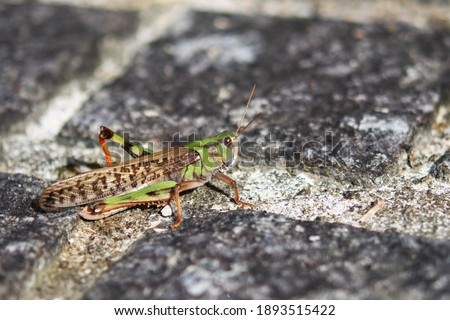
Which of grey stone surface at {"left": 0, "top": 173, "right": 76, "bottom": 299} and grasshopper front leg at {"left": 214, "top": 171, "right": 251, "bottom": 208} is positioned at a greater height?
grasshopper front leg at {"left": 214, "top": 171, "right": 251, "bottom": 208}

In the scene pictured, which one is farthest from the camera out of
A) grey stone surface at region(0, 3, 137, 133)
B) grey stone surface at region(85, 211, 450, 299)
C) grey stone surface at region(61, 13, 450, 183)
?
grey stone surface at region(0, 3, 137, 133)

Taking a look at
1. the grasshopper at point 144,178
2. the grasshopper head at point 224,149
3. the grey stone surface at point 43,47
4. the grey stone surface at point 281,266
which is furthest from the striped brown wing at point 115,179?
the grey stone surface at point 43,47

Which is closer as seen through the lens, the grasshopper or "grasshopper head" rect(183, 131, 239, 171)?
the grasshopper

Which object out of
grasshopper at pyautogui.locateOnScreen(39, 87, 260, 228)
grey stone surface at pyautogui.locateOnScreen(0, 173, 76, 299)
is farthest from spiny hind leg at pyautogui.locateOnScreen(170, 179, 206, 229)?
grey stone surface at pyautogui.locateOnScreen(0, 173, 76, 299)

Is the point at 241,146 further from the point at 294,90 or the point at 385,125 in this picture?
the point at 385,125

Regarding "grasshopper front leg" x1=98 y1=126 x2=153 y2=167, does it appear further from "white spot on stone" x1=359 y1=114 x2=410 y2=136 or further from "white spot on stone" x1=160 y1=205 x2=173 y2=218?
"white spot on stone" x1=359 y1=114 x2=410 y2=136

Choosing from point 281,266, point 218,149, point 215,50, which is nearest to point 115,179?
point 218,149

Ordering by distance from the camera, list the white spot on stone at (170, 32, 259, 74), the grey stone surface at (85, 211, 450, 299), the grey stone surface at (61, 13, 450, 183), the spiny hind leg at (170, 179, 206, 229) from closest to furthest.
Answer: the grey stone surface at (85, 211, 450, 299), the spiny hind leg at (170, 179, 206, 229), the grey stone surface at (61, 13, 450, 183), the white spot on stone at (170, 32, 259, 74)
